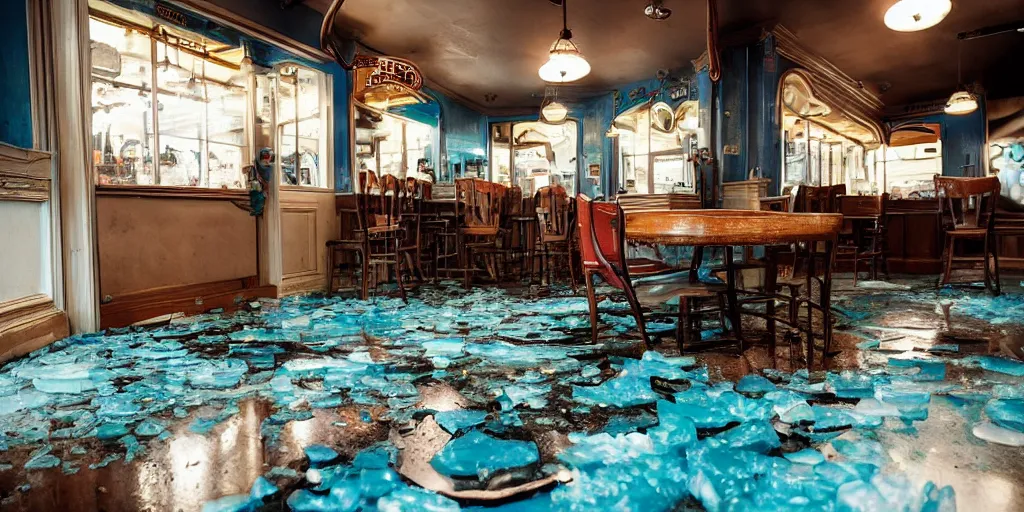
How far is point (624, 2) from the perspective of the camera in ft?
22.0

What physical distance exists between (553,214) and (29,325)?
176 inches

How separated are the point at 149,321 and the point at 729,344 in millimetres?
4028

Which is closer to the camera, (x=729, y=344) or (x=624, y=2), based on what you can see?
(x=729, y=344)

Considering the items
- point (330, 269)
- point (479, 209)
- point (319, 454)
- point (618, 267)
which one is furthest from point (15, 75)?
point (479, 209)

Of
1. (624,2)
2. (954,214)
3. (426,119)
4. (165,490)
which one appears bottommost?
(165,490)

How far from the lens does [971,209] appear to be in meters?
5.24

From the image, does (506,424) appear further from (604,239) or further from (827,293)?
(827,293)

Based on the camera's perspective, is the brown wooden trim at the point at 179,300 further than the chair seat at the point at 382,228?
No

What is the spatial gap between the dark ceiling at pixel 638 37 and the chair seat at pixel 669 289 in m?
4.91

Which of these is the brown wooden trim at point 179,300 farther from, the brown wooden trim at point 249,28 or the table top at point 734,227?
the table top at point 734,227

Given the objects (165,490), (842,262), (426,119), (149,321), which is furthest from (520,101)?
(165,490)

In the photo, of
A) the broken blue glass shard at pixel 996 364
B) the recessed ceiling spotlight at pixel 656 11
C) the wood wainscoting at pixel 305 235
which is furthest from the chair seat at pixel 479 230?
the broken blue glass shard at pixel 996 364

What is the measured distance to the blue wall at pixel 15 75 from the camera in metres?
3.00

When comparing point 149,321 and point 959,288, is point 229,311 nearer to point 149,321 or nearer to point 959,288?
point 149,321
